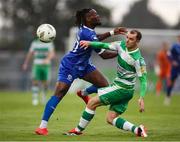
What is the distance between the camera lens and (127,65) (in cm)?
1367

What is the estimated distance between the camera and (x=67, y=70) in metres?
14.7

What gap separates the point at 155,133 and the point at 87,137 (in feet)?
4.89

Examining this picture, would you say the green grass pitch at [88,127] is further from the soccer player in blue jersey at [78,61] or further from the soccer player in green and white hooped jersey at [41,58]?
the soccer player in green and white hooped jersey at [41,58]

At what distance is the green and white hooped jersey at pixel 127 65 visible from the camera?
13.6 meters

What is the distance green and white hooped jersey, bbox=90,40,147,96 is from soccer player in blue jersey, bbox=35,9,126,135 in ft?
2.21

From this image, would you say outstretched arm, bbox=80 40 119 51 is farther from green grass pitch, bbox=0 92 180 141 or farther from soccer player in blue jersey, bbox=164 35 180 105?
soccer player in blue jersey, bbox=164 35 180 105

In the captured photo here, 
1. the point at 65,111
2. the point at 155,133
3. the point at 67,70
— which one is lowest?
the point at 65,111

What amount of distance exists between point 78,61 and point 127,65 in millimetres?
1439

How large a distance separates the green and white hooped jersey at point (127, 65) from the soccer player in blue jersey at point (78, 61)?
26.5 inches

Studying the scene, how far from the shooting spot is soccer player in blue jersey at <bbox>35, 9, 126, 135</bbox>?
14.5 metres

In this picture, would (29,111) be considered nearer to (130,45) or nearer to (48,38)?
(48,38)

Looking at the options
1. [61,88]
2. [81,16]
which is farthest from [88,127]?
[81,16]

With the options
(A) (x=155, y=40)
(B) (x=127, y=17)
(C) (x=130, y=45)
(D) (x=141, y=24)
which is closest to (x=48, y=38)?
(C) (x=130, y=45)

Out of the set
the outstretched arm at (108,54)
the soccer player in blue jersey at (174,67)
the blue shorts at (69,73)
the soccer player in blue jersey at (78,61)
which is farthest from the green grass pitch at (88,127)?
the soccer player in blue jersey at (174,67)
